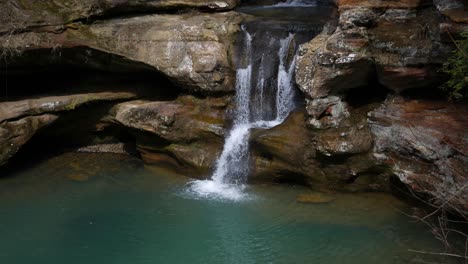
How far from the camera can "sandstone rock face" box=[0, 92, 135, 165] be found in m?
10.1

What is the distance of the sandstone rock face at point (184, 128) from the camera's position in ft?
33.3

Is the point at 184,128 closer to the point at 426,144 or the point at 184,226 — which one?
the point at 184,226

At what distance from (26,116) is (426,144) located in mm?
8039

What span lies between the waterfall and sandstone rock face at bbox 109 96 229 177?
0.92 ft

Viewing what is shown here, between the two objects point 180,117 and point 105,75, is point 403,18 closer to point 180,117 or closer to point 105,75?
point 180,117

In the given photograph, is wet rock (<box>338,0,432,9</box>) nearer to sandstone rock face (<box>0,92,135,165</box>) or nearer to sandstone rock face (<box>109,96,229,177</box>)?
sandstone rock face (<box>109,96,229,177</box>)

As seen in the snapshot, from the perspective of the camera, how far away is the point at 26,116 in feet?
34.0

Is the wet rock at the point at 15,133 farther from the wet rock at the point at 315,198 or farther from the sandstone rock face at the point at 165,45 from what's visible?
the wet rock at the point at 315,198

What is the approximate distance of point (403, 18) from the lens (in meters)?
8.12

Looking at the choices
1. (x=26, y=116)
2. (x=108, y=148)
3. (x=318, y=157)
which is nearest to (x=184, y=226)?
(x=318, y=157)

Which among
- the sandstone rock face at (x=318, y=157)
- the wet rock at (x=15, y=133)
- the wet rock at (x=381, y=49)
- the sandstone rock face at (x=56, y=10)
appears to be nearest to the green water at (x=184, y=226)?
the sandstone rock face at (x=318, y=157)

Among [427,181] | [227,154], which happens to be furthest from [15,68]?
[427,181]

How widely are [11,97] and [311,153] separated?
691 centimetres

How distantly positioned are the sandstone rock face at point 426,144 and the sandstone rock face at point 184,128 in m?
3.26
